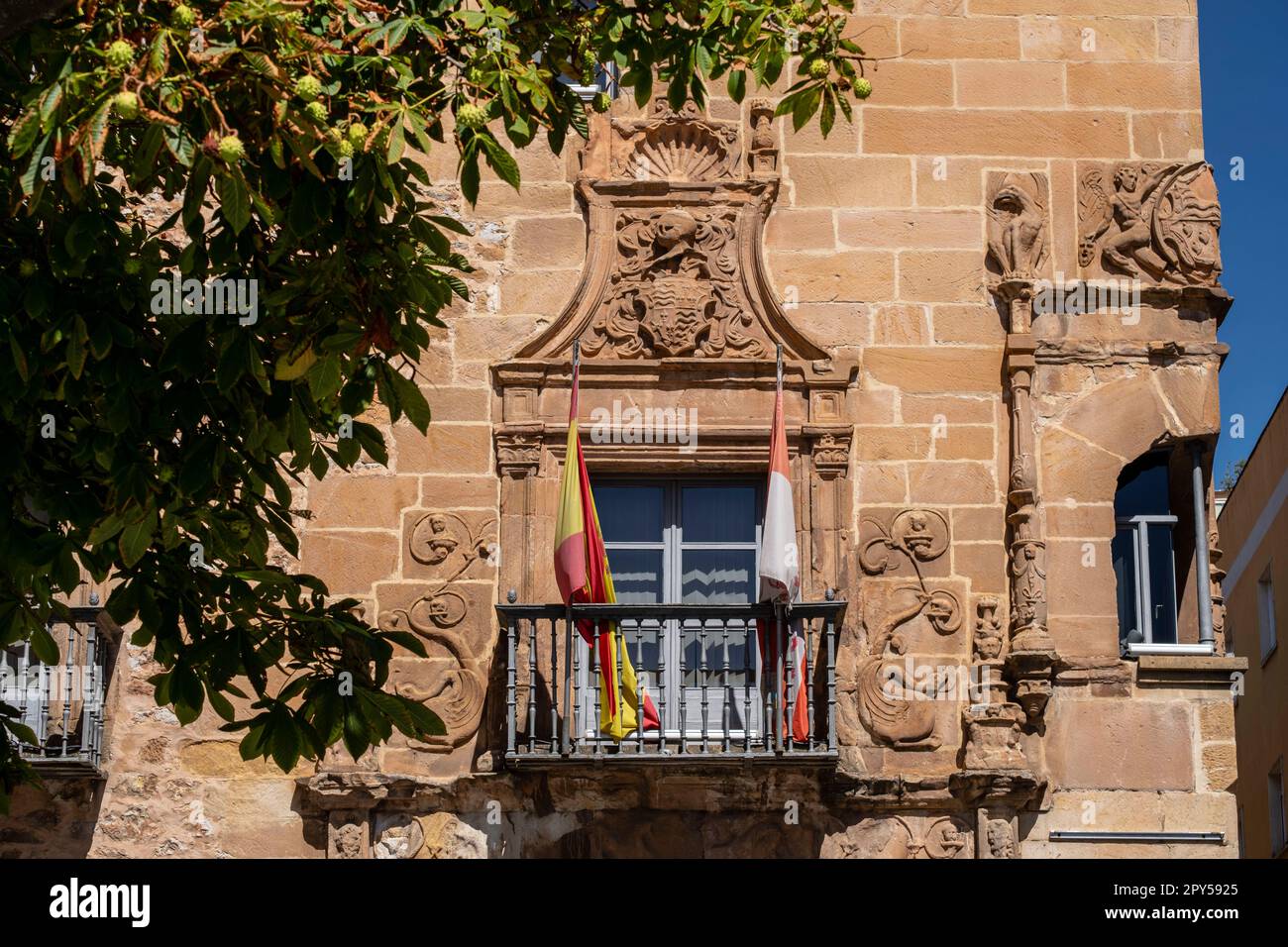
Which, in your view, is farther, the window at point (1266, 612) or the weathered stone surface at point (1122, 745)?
the window at point (1266, 612)

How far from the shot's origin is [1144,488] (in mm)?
15023

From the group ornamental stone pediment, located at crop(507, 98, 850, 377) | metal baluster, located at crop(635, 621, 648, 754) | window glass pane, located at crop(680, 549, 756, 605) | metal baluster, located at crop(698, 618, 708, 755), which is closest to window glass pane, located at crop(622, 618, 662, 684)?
metal baluster, located at crop(635, 621, 648, 754)

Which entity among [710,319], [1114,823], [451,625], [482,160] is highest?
[482,160]

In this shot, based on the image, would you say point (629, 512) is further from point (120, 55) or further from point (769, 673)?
point (120, 55)

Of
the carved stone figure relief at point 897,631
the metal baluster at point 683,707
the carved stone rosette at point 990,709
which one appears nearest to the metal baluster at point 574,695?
the metal baluster at point 683,707

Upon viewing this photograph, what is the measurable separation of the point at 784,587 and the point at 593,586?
3.56ft

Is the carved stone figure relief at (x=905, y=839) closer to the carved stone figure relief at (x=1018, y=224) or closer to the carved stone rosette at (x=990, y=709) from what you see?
the carved stone rosette at (x=990, y=709)

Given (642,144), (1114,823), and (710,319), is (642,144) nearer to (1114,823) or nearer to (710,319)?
(710,319)

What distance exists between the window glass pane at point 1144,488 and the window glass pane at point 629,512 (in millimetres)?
2869

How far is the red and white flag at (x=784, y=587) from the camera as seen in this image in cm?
1359

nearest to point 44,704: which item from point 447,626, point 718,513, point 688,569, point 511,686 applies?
point 447,626

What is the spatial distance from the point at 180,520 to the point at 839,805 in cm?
519

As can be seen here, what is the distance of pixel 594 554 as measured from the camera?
1382 cm

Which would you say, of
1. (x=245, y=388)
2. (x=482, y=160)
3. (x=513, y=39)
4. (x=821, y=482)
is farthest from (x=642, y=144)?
(x=245, y=388)
